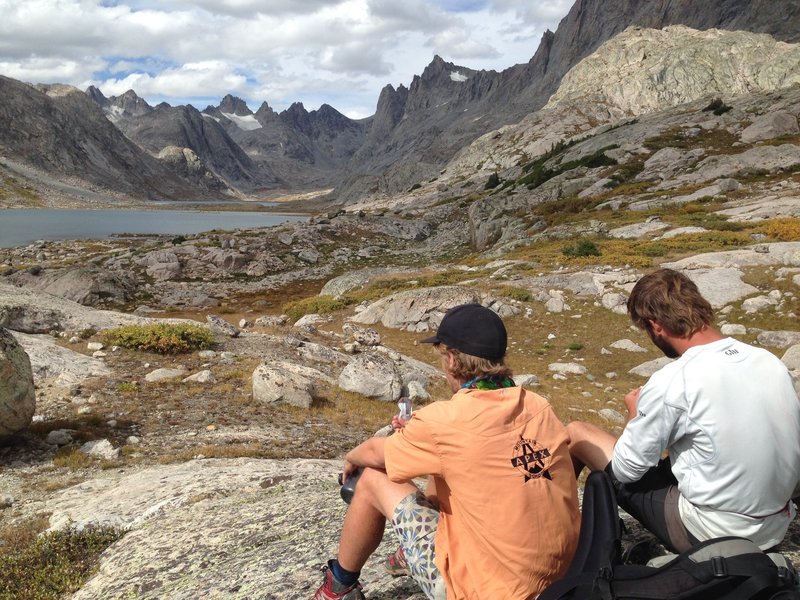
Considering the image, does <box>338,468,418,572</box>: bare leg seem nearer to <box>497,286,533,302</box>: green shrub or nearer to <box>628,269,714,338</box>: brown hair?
<box>628,269,714,338</box>: brown hair

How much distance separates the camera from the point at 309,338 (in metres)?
21.2

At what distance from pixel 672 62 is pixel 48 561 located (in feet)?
501

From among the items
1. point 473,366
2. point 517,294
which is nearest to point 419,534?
point 473,366

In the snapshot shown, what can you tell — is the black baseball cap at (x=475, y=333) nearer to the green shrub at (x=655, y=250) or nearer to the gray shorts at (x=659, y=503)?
the gray shorts at (x=659, y=503)

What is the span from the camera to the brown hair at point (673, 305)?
385 centimetres

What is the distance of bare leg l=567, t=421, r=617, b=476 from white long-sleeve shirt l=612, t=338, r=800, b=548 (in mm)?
951

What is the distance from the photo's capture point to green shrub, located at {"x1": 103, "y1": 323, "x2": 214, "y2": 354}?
1537 cm

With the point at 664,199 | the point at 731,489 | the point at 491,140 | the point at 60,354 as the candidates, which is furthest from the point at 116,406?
the point at 491,140

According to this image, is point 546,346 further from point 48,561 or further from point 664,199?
point 664,199

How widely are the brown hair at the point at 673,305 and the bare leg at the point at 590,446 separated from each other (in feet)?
4.33

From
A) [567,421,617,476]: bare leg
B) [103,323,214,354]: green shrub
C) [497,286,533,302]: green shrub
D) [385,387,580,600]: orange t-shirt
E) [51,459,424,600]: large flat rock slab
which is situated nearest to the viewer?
[385,387,580,600]: orange t-shirt

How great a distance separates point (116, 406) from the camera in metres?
11.2

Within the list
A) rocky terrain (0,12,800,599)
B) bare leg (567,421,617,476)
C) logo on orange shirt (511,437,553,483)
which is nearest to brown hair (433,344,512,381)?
logo on orange shirt (511,437,553,483)

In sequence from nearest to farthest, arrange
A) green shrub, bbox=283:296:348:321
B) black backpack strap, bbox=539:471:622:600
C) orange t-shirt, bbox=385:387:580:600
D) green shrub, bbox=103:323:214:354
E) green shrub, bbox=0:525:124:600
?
black backpack strap, bbox=539:471:622:600 → orange t-shirt, bbox=385:387:580:600 → green shrub, bbox=0:525:124:600 → green shrub, bbox=103:323:214:354 → green shrub, bbox=283:296:348:321
